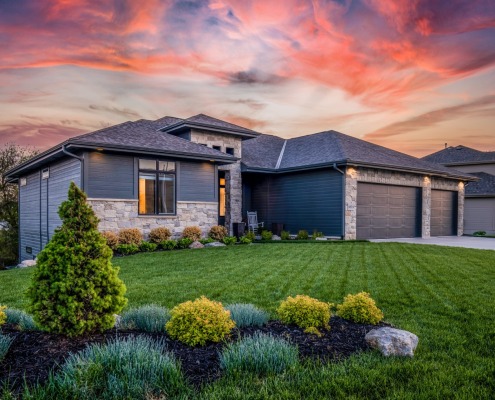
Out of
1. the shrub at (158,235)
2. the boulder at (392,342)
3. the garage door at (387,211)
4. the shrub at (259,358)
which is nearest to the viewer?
the shrub at (259,358)

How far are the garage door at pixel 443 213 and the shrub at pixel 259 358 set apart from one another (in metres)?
19.0

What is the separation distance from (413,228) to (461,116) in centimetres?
556

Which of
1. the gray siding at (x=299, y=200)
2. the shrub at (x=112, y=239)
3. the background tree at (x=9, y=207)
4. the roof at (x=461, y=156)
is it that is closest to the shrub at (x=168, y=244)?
the shrub at (x=112, y=239)

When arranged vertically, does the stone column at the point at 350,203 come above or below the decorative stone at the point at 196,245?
above

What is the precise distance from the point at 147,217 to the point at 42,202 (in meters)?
5.11

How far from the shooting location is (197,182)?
14.2 m

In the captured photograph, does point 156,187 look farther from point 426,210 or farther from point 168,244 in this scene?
Answer: point 426,210

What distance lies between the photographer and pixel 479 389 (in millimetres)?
2646

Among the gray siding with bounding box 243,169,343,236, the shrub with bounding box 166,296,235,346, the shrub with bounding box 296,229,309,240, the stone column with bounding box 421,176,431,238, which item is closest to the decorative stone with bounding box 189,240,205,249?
the shrub with bounding box 296,229,309,240

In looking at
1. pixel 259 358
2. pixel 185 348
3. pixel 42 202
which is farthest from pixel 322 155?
pixel 259 358

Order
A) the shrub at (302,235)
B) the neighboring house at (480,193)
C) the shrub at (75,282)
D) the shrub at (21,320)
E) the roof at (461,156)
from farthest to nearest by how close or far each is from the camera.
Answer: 1. the roof at (461,156)
2. the neighboring house at (480,193)
3. the shrub at (302,235)
4. the shrub at (21,320)
5. the shrub at (75,282)

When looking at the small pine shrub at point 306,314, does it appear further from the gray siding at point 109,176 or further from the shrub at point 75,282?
the gray siding at point 109,176

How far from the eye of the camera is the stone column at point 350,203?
1524 centimetres

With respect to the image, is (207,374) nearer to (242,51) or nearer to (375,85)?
(242,51)
